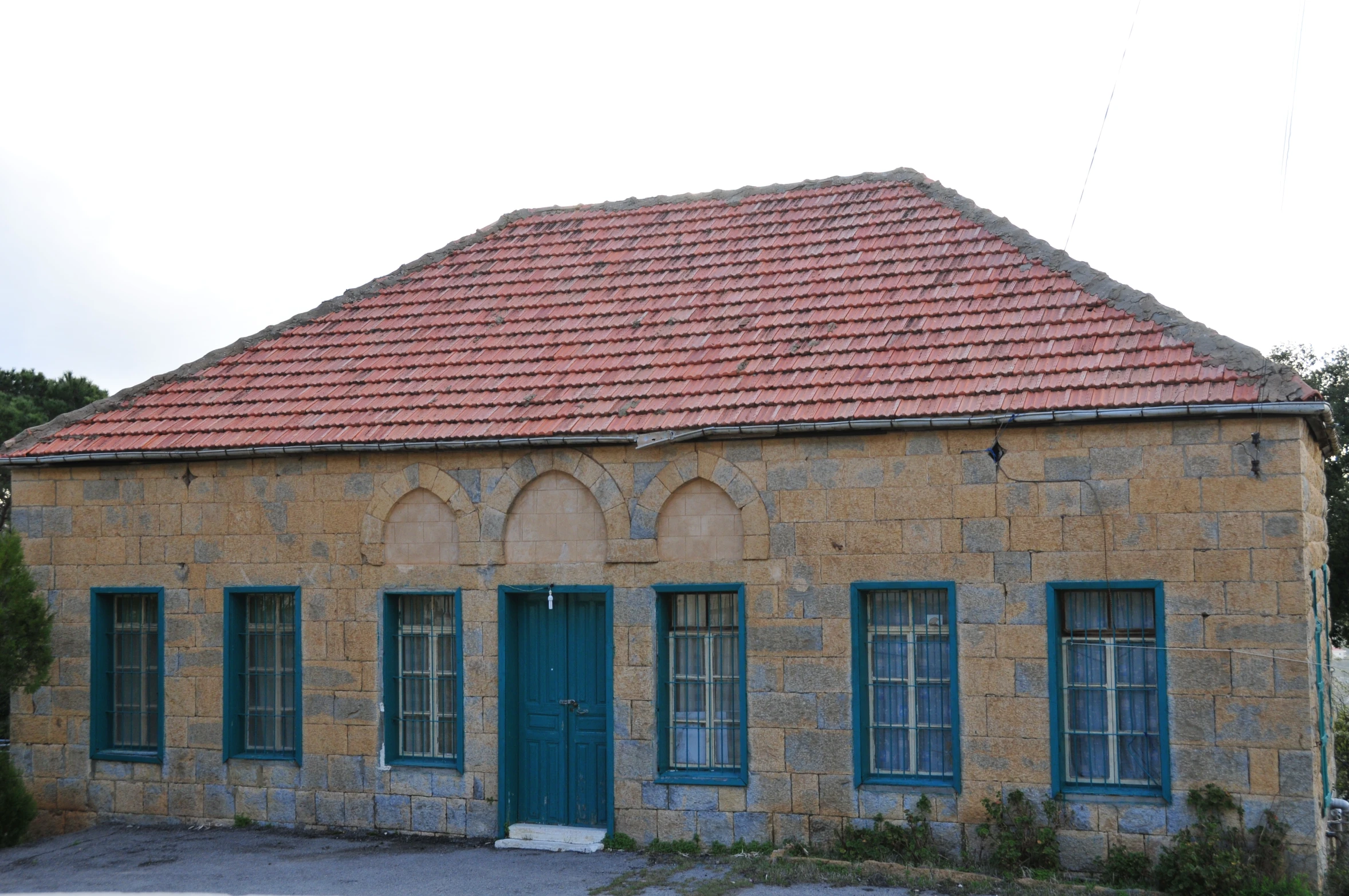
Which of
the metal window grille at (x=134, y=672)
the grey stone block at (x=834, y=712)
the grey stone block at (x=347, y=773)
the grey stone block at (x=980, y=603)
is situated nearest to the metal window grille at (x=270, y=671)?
the grey stone block at (x=347, y=773)

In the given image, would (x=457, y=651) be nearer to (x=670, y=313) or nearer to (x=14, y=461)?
(x=670, y=313)

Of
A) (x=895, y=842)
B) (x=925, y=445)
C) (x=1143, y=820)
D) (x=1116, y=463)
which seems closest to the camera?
(x=1143, y=820)

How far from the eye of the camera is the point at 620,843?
11086 mm

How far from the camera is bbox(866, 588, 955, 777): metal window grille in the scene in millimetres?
10547

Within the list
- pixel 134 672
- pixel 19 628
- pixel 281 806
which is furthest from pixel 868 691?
pixel 19 628

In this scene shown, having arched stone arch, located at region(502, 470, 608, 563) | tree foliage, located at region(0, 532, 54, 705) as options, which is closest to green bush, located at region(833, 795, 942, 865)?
arched stone arch, located at region(502, 470, 608, 563)

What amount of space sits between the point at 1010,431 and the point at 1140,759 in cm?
269

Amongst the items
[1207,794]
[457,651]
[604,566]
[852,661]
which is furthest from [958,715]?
[457,651]

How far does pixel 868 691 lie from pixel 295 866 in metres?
4.93

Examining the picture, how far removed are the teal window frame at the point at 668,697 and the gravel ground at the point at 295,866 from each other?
2.71 ft

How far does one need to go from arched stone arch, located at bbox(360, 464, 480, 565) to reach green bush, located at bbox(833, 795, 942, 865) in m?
4.08

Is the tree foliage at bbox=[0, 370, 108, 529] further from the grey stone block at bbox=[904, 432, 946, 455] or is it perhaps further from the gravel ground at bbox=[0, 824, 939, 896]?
the grey stone block at bbox=[904, 432, 946, 455]

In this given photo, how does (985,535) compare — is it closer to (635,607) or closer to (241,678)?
(635,607)

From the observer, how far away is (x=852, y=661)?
34.8 feet
